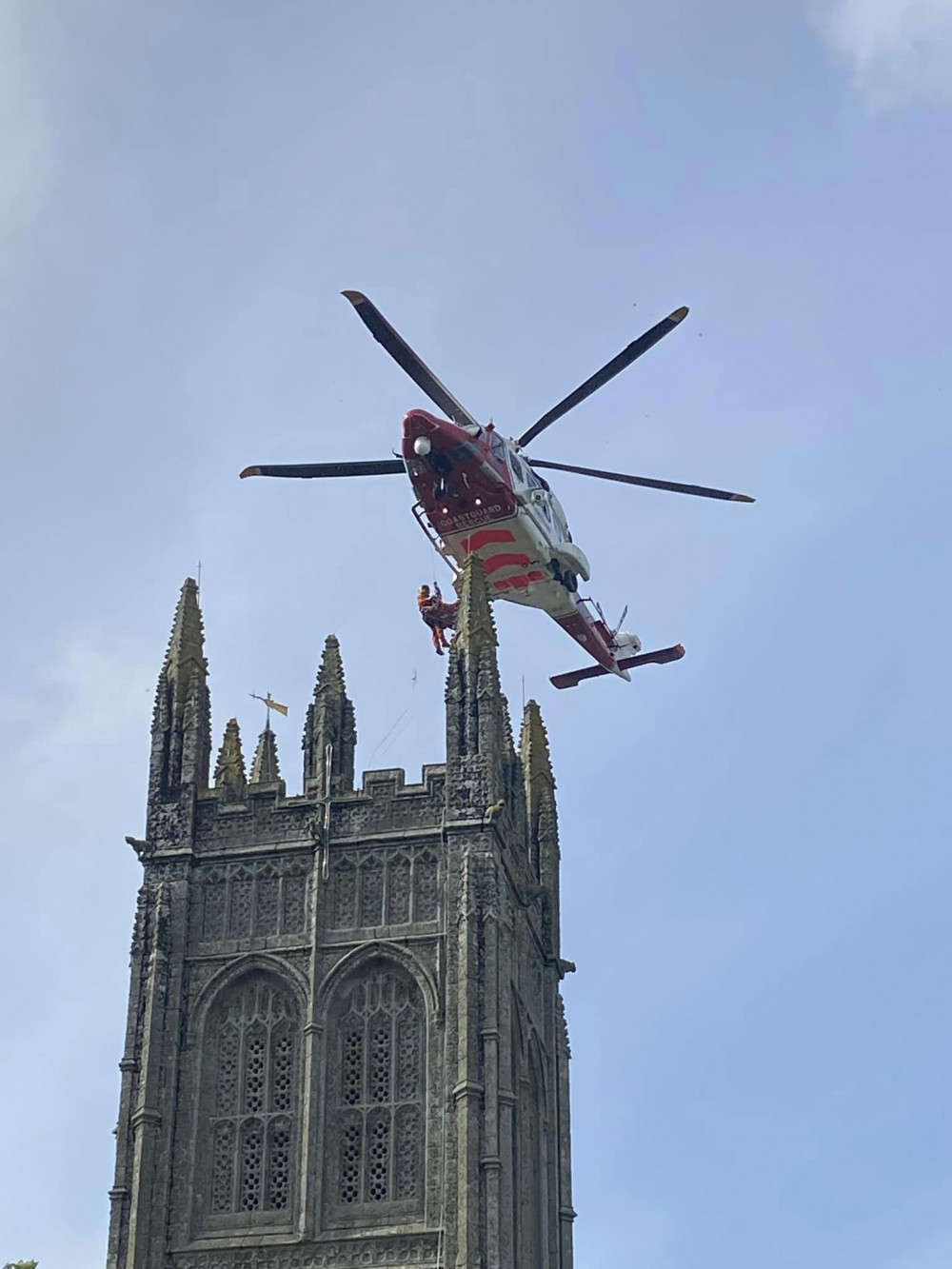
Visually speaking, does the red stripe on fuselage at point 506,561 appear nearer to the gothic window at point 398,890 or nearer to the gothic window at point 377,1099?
the gothic window at point 398,890

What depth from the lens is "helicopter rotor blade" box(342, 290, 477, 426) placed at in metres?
68.8

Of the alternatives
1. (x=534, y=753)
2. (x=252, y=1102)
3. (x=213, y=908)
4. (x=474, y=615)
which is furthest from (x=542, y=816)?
(x=252, y=1102)

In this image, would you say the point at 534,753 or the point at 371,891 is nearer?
the point at 371,891

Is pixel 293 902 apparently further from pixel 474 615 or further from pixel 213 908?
pixel 474 615

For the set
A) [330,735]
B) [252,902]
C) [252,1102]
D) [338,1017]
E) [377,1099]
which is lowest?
[377,1099]

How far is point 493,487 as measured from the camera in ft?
240

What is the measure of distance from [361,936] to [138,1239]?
344 inches

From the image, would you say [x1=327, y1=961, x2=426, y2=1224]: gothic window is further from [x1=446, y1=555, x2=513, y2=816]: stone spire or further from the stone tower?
[x1=446, y1=555, x2=513, y2=816]: stone spire

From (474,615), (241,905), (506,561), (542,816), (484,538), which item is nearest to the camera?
(241,905)

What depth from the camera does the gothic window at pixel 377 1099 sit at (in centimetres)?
5722

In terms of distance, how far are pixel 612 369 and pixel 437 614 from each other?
883 centimetres

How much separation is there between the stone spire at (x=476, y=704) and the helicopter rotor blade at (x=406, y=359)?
7116 millimetres

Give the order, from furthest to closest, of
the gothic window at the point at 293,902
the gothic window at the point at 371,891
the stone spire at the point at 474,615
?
the stone spire at the point at 474,615 → the gothic window at the point at 293,902 → the gothic window at the point at 371,891

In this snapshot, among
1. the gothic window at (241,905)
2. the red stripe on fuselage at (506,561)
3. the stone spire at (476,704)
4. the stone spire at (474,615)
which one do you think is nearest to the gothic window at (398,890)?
the stone spire at (476,704)
